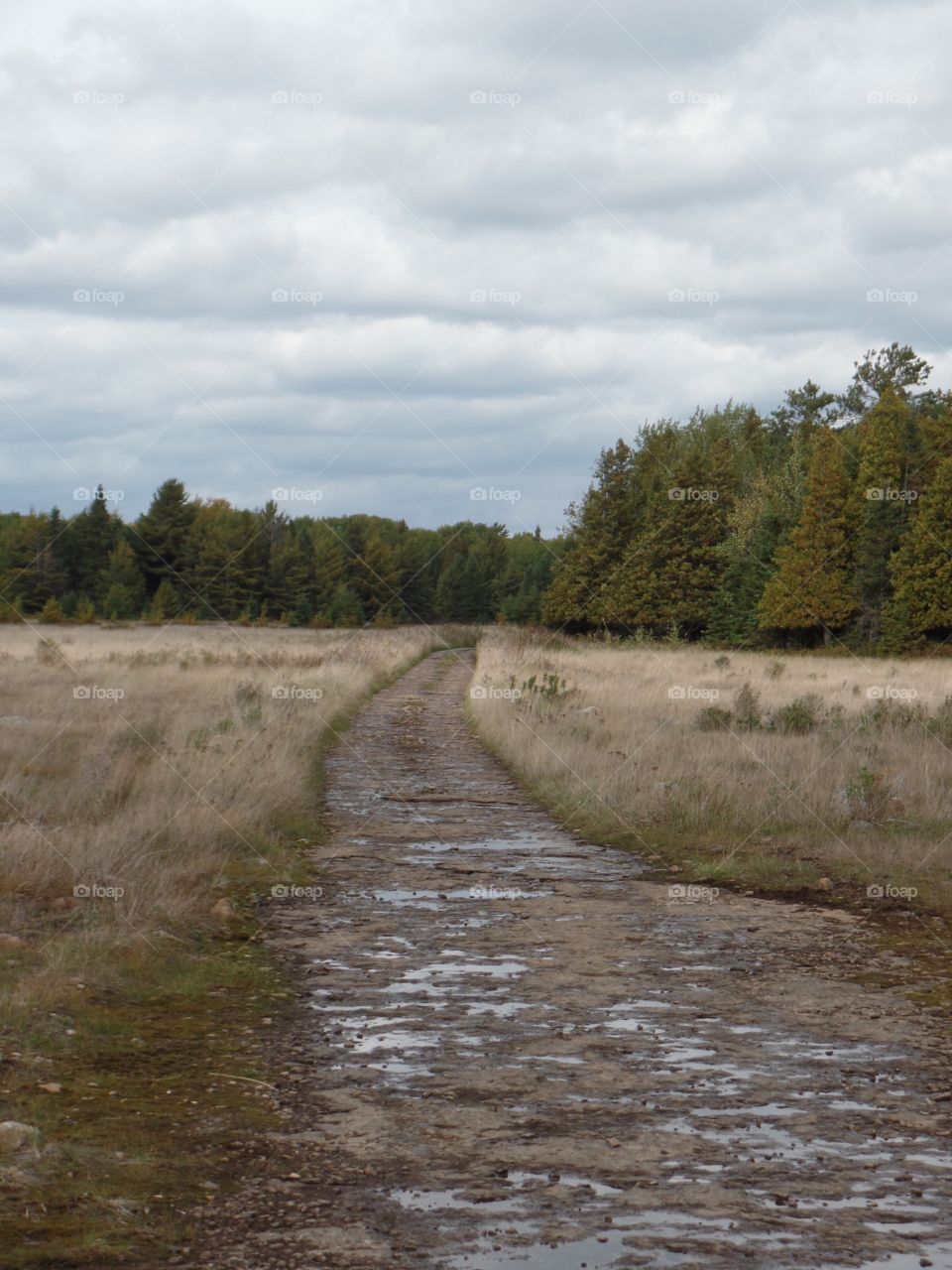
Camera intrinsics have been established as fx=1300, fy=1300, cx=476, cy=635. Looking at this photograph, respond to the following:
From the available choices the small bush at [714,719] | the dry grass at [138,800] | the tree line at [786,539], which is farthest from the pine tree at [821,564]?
the small bush at [714,719]

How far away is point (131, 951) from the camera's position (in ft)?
24.2

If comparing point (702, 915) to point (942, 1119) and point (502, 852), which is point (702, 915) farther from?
point (942, 1119)

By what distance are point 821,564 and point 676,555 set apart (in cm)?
800

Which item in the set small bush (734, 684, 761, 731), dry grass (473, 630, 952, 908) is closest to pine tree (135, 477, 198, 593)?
dry grass (473, 630, 952, 908)

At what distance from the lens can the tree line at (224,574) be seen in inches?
2559

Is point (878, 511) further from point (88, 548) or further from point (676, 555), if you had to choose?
point (88, 548)

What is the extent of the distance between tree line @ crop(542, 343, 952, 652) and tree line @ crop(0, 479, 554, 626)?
11379 mm

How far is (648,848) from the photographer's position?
12.1 meters

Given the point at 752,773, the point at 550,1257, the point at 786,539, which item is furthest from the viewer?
the point at 786,539

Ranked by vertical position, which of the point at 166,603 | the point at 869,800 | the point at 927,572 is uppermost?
the point at 927,572

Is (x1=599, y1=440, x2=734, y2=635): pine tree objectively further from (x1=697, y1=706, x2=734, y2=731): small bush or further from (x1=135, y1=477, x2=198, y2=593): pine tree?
(x1=697, y1=706, x2=734, y2=731): small bush

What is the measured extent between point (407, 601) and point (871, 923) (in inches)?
3184

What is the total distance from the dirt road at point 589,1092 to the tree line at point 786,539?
32781 mm

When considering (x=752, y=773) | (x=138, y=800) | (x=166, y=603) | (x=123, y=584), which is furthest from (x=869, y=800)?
(x=123, y=584)
